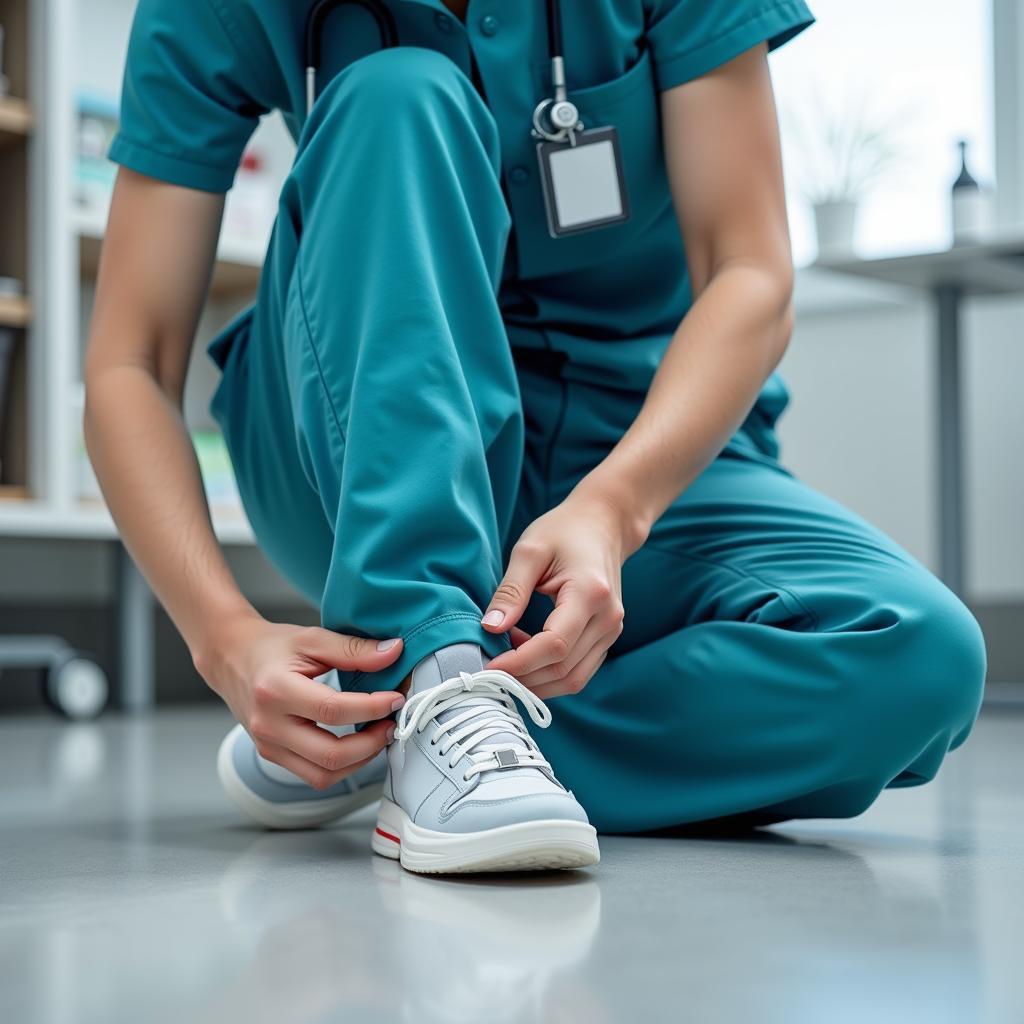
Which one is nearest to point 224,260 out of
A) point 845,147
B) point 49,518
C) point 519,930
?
point 49,518

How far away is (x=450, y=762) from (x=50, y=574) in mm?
2414

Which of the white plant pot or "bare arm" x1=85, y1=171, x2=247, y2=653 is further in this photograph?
the white plant pot

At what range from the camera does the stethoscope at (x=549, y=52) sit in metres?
1.01

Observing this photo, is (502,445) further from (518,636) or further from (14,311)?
(14,311)

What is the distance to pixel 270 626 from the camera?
855 mm

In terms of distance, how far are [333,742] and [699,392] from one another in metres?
0.33

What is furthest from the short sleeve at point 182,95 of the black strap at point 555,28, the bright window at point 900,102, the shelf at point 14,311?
the bright window at point 900,102

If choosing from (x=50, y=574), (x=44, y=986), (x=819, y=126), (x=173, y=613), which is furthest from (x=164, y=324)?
(x=819, y=126)

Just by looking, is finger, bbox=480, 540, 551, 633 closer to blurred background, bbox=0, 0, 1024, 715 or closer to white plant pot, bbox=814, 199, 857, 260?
blurred background, bbox=0, 0, 1024, 715

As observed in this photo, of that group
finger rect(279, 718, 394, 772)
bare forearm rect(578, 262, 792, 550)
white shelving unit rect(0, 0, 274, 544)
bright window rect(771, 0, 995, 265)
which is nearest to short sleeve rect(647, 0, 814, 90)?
bare forearm rect(578, 262, 792, 550)

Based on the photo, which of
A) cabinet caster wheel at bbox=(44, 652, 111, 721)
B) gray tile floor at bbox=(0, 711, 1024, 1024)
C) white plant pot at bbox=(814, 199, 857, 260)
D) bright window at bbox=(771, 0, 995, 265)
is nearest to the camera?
gray tile floor at bbox=(0, 711, 1024, 1024)

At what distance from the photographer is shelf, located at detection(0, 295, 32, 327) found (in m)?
2.57

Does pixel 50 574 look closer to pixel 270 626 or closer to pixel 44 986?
pixel 270 626

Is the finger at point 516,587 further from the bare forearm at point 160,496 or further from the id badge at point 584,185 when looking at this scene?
the id badge at point 584,185
